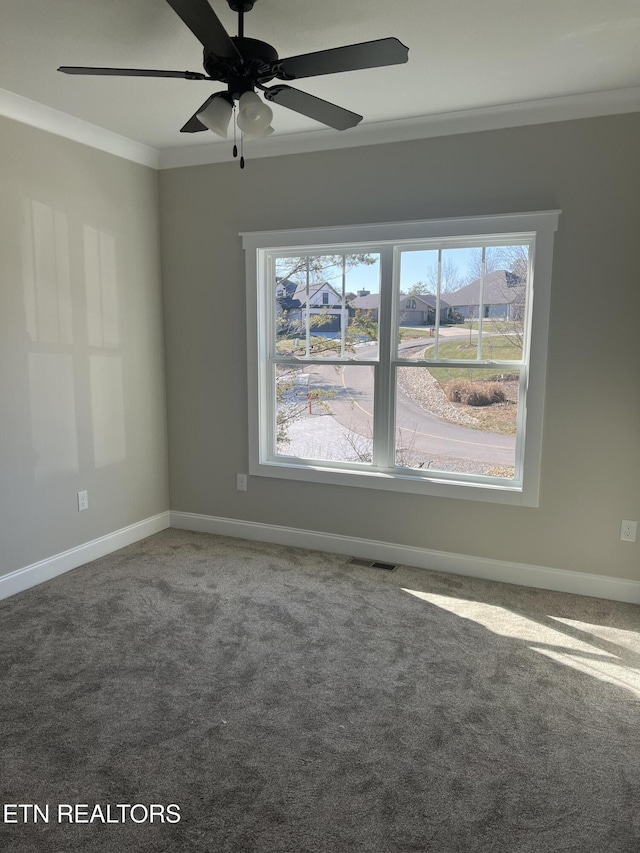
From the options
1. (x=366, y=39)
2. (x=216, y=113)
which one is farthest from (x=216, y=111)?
(x=366, y=39)

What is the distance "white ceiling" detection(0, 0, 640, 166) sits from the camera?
220 cm

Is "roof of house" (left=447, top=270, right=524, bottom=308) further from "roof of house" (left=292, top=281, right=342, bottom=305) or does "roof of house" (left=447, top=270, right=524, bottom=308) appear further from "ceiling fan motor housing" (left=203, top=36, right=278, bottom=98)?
"ceiling fan motor housing" (left=203, top=36, right=278, bottom=98)

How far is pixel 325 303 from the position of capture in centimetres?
393

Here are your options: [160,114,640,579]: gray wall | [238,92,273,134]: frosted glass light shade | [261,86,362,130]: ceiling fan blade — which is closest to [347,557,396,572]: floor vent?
[160,114,640,579]: gray wall

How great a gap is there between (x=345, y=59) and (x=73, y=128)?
89.9 inches

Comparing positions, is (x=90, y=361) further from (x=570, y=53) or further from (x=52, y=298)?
(x=570, y=53)

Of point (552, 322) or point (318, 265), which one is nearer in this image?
point (552, 322)

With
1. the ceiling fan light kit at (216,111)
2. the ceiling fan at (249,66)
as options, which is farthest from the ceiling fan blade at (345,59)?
the ceiling fan light kit at (216,111)

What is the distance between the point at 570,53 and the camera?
2.54 m

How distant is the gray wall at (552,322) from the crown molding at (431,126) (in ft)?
0.17

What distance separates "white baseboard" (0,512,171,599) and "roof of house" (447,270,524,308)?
8.78ft

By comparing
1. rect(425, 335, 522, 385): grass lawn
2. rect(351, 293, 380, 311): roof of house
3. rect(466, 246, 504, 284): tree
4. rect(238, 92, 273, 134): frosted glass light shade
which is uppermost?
rect(238, 92, 273, 134): frosted glass light shade

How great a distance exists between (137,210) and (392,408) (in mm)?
2237

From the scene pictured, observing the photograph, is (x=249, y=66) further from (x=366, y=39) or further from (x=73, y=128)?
(x=73, y=128)
